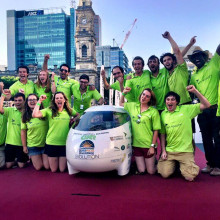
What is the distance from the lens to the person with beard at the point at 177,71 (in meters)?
4.66

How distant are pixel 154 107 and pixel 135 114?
0.43 m

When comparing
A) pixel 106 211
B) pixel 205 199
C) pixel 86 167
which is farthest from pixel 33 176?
pixel 205 199

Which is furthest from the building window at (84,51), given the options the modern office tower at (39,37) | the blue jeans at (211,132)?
the blue jeans at (211,132)

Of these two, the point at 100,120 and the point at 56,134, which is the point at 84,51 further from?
the point at 100,120

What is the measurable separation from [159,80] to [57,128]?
2.39 meters

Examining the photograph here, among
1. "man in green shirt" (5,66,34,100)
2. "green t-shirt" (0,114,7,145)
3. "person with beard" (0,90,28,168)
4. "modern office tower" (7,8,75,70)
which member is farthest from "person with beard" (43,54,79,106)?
"modern office tower" (7,8,75,70)

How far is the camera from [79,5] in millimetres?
52969

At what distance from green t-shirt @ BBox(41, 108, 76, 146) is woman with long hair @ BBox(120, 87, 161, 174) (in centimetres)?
142

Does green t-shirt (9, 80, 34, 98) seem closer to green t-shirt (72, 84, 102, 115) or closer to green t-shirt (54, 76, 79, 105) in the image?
green t-shirt (54, 76, 79, 105)

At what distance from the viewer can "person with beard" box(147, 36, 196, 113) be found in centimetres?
511

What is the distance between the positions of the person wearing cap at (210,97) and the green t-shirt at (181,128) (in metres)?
0.42

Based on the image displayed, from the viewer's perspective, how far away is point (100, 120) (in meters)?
4.51

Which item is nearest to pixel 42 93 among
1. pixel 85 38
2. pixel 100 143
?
pixel 100 143

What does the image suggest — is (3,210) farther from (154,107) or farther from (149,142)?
(154,107)
